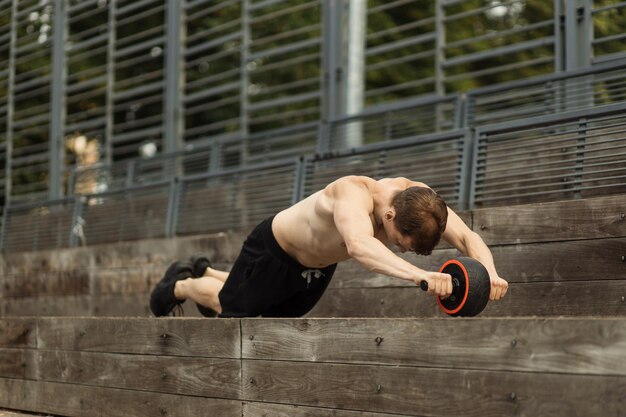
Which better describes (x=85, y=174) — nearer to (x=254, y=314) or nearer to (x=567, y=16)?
(x=567, y=16)

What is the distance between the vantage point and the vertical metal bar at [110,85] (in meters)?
17.5

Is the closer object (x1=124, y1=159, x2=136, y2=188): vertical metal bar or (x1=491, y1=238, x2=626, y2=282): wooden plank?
(x1=491, y1=238, x2=626, y2=282): wooden plank

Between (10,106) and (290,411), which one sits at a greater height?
(10,106)

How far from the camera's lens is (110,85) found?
17.5 m

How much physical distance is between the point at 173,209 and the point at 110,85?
7180 mm

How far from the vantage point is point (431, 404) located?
4277 mm

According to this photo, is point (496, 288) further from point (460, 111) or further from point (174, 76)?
point (174, 76)

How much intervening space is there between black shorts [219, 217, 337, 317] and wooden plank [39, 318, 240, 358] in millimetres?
592

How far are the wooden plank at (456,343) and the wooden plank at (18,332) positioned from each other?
2329mm

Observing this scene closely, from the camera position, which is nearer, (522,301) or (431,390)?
(431,390)

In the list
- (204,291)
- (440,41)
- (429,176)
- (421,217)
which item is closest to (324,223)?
(421,217)

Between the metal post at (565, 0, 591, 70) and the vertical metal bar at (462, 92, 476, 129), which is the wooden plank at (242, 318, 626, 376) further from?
the metal post at (565, 0, 591, 70)

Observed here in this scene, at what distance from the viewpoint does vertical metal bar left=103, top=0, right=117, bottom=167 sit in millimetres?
17500

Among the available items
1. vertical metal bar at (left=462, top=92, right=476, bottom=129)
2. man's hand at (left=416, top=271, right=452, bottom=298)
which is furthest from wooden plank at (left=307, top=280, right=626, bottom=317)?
vertical metal bar at (left=462, top=92, right=476, bottom=129)
